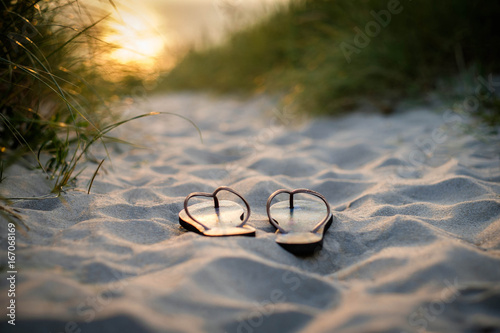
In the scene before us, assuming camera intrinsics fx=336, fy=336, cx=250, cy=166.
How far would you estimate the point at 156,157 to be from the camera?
2.22 meters

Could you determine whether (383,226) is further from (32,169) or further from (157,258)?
(32,169)

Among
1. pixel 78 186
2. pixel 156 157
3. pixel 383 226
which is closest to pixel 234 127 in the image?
pixel 156 157

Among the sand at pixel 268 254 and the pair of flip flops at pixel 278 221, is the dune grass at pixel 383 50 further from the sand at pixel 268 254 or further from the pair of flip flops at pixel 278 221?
the pair of flip flops at pixel 278 221

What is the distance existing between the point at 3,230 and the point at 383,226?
126cm

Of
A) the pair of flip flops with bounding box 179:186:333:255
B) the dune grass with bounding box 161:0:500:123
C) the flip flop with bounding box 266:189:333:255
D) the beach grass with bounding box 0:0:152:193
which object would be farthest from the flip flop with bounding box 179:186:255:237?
the dune grass with bounding box 161:0:500:123

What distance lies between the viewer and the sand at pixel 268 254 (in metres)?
0.79

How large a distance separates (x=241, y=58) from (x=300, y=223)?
12.2 feet

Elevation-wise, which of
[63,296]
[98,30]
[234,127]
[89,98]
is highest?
[98,30]

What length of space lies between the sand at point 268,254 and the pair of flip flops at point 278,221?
0.04 m

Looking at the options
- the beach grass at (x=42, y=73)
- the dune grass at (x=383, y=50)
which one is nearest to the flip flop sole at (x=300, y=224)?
the beach grass at (x=42, y=73)

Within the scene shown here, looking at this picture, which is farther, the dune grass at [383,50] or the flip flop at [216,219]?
the dune grass at [383,50]

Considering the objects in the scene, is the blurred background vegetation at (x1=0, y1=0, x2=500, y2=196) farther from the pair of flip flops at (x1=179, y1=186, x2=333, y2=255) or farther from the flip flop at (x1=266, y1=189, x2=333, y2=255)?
the flip flop at (x1=266, y1=189, x2=333, y2=255)

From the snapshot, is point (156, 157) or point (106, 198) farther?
point (156, 157)

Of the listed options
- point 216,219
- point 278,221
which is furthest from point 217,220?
point 278,221
